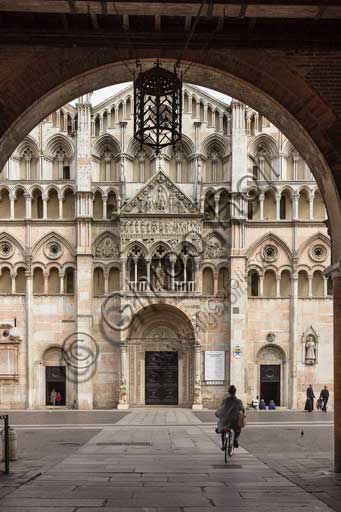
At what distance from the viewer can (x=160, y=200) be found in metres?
38.6

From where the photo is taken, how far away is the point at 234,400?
15852 mm

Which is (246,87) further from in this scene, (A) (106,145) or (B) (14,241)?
(B) (14,241)

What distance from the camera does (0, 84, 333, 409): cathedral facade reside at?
38250 millimetres

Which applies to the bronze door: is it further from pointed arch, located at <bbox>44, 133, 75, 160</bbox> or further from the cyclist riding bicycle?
the cyclist riding bicycle

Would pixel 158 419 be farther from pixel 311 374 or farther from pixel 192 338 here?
pixel 311 374

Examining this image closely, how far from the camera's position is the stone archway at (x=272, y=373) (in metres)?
38.8

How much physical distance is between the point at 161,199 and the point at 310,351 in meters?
10.7

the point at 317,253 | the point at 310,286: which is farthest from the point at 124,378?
the point at 317,253

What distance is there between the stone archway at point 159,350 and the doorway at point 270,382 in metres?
3.60

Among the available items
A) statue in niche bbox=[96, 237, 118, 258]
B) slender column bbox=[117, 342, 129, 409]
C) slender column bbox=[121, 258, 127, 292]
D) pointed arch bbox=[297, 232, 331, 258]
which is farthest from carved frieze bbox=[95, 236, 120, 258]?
pointed arch bbox=[297, 232, 331, 258]

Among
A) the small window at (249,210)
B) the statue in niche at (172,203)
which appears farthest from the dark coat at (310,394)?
the statue in niche at (172,203)

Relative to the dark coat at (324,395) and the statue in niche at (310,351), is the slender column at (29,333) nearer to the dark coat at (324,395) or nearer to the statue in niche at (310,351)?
the statue in niche at (310,351)

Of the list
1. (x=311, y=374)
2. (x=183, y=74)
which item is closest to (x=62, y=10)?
(x=183, y=74)

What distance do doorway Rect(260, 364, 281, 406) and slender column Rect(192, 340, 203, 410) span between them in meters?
3.32
